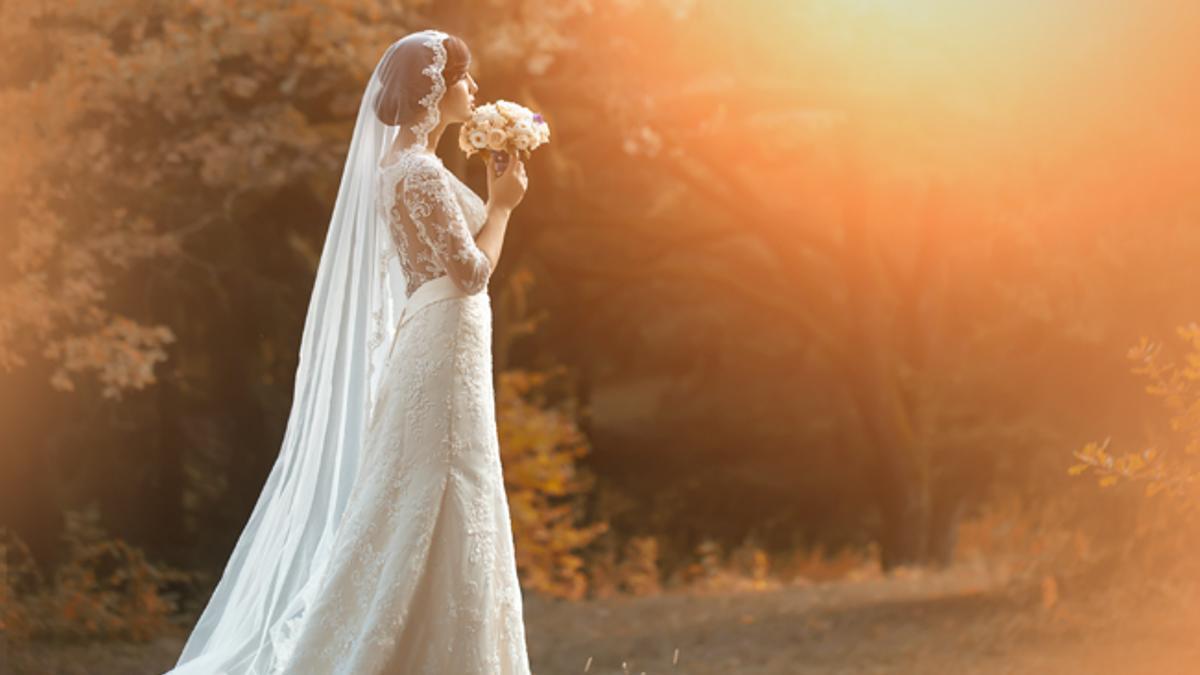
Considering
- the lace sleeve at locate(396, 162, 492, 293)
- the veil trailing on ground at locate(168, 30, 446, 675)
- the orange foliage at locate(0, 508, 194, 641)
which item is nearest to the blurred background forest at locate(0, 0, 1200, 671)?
the orange foliage at locate(0, 508, 194, 641)

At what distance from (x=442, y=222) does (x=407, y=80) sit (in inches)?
12.5

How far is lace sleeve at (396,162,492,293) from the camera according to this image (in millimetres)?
2752

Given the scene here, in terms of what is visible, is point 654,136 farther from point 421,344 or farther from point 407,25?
point 421,344

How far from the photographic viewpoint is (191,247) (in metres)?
5.49

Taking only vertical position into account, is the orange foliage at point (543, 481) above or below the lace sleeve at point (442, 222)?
below

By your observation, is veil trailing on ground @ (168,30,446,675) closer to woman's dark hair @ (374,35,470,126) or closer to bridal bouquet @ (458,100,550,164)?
woman's dark hair @ (374,35,470,126)

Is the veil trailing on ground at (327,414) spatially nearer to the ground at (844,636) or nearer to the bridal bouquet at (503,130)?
the bridal bouquet at (503,130)

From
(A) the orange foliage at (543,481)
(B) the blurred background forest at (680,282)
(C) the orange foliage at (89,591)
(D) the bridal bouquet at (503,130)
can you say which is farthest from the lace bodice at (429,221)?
(C) the orange foliage at (89,591)

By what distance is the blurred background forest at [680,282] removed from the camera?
210 inches

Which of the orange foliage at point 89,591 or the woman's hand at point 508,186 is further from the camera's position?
the orange foliage at point 89,591

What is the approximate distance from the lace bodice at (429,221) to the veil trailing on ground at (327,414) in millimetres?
96

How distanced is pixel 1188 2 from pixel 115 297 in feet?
14.6

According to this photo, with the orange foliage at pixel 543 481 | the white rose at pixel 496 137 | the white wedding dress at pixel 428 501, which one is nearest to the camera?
the white wedding dress at pixel 428 501

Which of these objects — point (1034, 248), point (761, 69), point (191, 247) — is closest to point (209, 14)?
point (191, 247)
